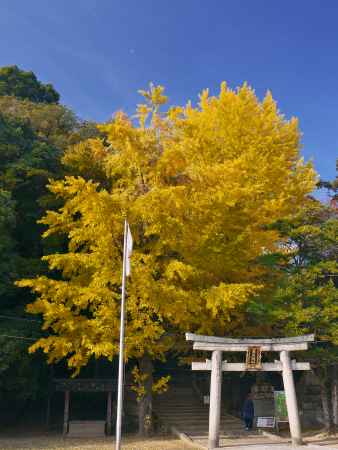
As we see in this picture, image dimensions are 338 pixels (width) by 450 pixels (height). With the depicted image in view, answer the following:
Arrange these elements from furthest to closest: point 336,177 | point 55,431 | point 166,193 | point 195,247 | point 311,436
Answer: point 336,177, point 55,431, point 311,436, point 195,247, point 166,193

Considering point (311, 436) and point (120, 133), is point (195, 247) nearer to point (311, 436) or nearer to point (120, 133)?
point (120, 133)

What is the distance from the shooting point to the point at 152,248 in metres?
15.3

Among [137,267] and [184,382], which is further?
[184,382]

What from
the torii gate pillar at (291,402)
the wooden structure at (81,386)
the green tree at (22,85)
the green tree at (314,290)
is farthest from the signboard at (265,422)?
the green tree at (22,85)

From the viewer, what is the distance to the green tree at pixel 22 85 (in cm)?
4221

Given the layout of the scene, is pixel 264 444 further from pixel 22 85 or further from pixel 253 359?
pixel 22 85

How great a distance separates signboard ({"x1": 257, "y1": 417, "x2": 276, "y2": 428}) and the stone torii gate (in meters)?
Answer: 2.32

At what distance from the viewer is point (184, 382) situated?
22.9m

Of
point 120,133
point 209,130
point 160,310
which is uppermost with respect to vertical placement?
point 209,130

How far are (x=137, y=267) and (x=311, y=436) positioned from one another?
9.87 meters

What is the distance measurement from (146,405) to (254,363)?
4.54 metres

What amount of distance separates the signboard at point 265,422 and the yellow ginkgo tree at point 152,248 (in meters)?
3.46

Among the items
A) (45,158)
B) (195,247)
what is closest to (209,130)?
(45,158)

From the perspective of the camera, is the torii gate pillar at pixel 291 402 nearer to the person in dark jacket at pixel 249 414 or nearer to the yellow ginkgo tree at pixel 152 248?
the yellow ginkgo tree at pixel 152 248
